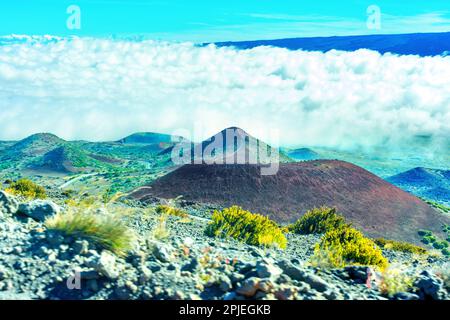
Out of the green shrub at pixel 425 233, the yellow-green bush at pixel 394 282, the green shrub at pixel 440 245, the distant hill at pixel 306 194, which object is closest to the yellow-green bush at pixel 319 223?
the yellow-green bush at pixel 394 282

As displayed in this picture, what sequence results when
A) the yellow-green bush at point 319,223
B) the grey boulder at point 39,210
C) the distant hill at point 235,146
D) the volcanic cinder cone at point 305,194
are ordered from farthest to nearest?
the distant hill at point 235,146 < the volcanic cinder cone at point 305,194 < the yellow-green bush at point 319,223 < the grey boulder at point 39,210

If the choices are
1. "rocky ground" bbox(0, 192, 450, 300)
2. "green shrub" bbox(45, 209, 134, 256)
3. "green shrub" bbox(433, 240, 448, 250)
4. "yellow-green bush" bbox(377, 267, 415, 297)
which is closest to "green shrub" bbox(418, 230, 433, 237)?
"green shrub" bbox(433, 240, 448, 250)

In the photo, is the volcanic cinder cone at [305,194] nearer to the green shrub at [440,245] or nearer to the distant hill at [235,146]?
the green shrub at [440,245]

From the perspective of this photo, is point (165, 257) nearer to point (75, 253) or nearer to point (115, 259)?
point (115, 259)

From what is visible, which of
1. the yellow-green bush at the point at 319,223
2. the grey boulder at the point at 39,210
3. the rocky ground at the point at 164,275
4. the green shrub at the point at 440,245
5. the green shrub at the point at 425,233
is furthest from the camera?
the green shrub at the point at 425,233

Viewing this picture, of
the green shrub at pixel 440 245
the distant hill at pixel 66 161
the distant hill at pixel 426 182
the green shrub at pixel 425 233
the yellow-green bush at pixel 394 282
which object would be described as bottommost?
the distant hill at pixel 426 182

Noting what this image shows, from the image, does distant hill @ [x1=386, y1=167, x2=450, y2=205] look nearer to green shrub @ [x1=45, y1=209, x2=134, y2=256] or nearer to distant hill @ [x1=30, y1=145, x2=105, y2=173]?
distant hill @ [x1=30, y1=145, x2=105, y2=173]
